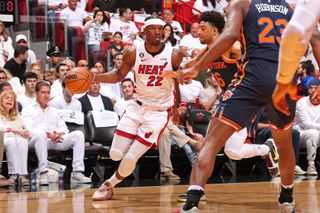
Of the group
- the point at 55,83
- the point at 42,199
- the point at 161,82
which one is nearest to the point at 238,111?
the point at 161,82

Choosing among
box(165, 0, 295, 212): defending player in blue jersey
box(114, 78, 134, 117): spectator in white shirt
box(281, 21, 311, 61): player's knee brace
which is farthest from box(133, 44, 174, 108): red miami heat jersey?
box(281, 21, 311, 61): player's knee brace

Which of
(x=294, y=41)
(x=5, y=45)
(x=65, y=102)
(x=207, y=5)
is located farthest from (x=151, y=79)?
(x=207, y=5)

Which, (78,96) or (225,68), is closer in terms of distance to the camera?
(225,68)

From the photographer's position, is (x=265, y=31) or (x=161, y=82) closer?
(x=265, y=31)

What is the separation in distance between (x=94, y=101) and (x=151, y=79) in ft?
11.4

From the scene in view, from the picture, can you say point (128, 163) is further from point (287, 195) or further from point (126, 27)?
point (126, 27)

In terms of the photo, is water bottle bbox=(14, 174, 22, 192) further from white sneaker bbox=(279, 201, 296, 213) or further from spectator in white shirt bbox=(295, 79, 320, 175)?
spectator in white shirt bbox=(295, 79, 320, 175)

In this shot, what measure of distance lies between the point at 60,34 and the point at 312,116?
5.06 meters

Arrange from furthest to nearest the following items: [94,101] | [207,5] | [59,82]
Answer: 1. [207,5]
2. [59,82]
3. [94,101]

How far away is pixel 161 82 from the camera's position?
778 centimetres

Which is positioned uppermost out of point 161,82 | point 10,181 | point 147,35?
point 147,35

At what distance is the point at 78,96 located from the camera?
1123cm

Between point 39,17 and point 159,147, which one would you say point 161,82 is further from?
point 39,17

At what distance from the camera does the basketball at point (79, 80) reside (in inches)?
297
